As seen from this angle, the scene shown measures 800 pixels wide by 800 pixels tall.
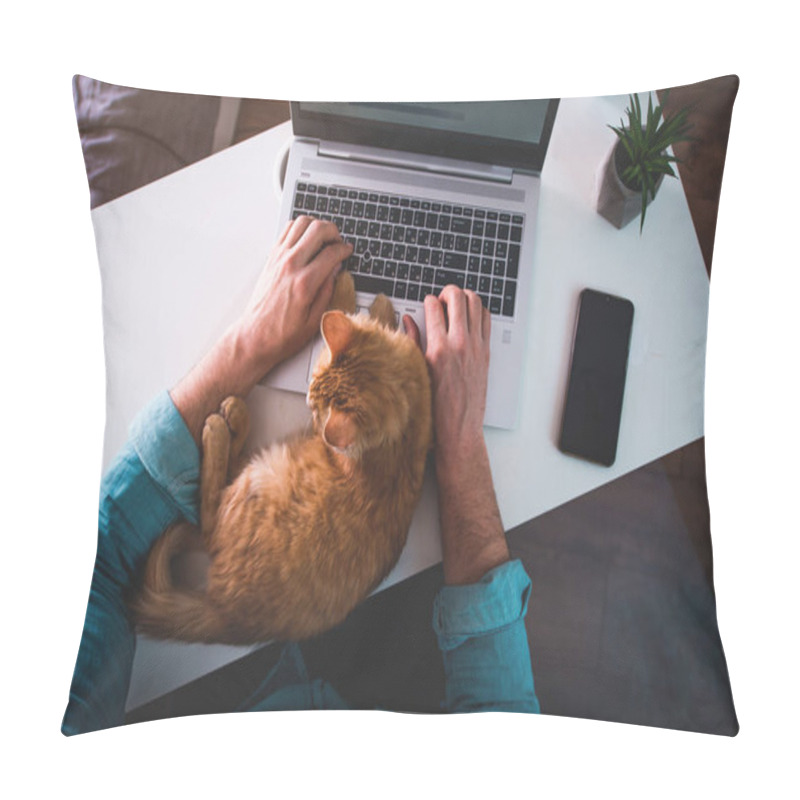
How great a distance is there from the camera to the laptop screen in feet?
3.66

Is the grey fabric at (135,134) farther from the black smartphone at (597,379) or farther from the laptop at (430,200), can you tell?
the black smartphone at (597,379)

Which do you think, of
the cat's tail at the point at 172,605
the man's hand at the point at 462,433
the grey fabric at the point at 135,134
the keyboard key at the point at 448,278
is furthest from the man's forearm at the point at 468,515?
the grey fabric at the point at 135,134

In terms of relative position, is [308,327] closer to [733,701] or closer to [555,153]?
[555,153]

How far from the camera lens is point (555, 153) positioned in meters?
1.14

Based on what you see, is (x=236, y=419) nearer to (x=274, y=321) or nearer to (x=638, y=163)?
(x=274, y=321)

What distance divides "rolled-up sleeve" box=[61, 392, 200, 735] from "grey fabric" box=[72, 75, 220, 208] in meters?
0.37

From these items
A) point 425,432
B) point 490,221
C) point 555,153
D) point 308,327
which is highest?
point 555,153

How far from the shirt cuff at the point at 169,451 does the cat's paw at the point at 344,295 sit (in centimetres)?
30

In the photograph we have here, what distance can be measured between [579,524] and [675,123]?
0.66 metres

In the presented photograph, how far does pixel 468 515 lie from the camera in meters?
1.04

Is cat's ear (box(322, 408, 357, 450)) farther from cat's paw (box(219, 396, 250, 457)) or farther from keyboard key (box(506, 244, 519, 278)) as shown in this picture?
keyboard key (box(506, 244, 519, 278))

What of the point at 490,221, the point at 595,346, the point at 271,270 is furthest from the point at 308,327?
the point at 595,346

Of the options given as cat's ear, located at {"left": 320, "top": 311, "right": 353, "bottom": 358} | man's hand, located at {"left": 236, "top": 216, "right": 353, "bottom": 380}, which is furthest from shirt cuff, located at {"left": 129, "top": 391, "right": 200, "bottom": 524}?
cat's ear, located at {"left": 320, "top": 311, "right": 353, "bottom": 358}

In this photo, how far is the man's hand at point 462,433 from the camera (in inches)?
40.8
